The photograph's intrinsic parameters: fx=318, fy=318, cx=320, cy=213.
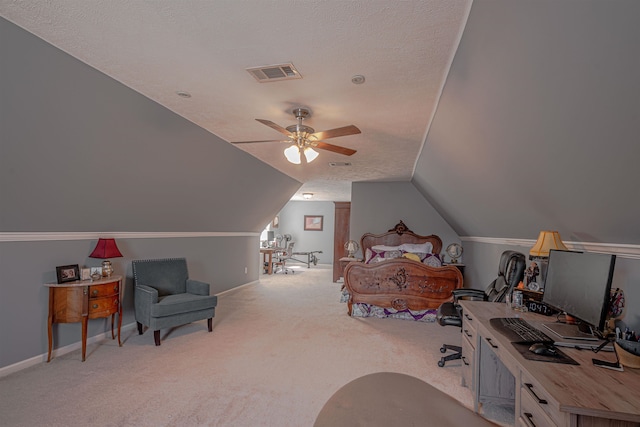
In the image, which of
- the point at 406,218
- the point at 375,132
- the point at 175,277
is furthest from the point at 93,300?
the point at 406,218

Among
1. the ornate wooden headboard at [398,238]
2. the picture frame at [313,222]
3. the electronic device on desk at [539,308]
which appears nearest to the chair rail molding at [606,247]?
the electronic device on desk at [539,308]

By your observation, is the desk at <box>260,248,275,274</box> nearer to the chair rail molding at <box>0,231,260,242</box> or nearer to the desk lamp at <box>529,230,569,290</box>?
the chair rail molding at <box>0,231,260,242</box>

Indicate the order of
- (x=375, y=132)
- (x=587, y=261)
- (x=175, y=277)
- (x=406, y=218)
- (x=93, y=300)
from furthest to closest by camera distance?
(x=406, y=218) → (x=175, y=277) → (x=375, y=132) → (x=93, y=300) → (x=587, y=261)

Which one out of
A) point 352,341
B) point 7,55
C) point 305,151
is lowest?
point 352,341

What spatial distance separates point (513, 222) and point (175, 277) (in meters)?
4.09

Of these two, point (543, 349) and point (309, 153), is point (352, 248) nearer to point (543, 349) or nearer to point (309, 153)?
point (309, 153)

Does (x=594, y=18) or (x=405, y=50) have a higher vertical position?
(x=405, y=50)

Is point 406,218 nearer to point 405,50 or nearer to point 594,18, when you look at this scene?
point 405,50

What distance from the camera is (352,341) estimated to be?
3801 millimetres

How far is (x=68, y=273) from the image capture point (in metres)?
3.12

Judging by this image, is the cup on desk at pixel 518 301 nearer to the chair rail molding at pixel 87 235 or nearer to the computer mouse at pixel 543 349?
the computer mouse at pixel 543 349

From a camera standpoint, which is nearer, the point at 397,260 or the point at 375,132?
the point at 375,132

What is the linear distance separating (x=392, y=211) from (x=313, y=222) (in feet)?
14.4

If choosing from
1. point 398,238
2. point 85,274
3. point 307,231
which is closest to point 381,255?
point 398,238
